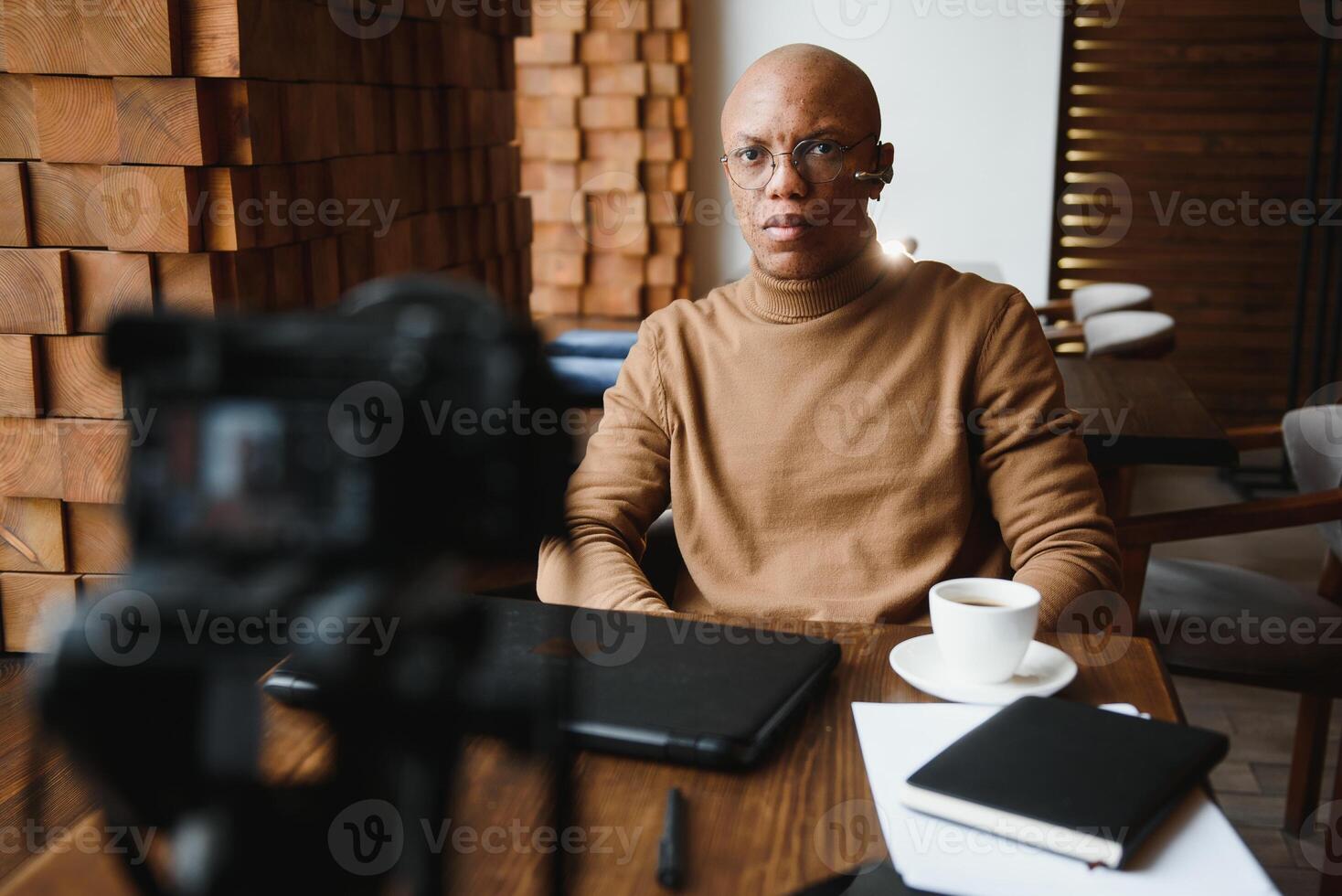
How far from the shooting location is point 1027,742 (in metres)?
0.92

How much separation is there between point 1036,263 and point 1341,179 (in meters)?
1.40

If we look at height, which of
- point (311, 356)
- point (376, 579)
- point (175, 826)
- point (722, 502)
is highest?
point (311, 356)

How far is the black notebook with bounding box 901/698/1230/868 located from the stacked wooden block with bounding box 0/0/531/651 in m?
1.44

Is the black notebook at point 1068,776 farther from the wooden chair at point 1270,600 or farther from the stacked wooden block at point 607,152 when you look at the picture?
the stacked wooden block at point 607,152

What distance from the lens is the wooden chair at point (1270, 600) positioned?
81.5 inches

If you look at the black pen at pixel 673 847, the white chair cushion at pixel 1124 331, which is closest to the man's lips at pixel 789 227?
the black pen at pixel 673 847

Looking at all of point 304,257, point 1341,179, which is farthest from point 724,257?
point 304,257

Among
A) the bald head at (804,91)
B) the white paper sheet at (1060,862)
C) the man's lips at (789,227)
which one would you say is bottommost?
the white paper sheet at (1060,862)

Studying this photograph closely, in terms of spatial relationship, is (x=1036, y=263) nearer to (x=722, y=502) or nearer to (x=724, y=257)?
(x=724, y=257)

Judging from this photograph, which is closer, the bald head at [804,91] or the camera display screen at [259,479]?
the camera display screen at [259,479]

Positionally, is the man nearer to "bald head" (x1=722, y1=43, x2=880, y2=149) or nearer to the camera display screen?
"bald head" (x1=722, y1=43, x2=880, y2=149)

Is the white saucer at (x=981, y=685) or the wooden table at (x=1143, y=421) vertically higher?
the white saucer at (x=981, y=685)

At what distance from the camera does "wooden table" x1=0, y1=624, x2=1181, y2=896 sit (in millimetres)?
792

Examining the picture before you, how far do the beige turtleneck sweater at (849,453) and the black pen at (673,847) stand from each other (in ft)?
2.43
